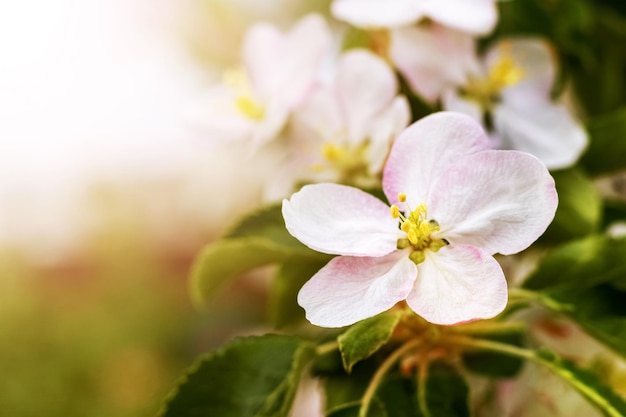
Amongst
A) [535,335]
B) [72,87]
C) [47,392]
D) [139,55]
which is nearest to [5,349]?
[47,392]

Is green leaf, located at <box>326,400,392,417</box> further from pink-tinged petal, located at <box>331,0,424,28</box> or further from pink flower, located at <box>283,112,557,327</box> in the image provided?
pink-tinged petal, located at <box>331,0,424,28</box>

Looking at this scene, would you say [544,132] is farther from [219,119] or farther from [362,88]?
[219,119]

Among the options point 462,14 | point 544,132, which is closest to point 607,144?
point 544,132

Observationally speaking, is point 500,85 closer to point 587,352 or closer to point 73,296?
point 587,352

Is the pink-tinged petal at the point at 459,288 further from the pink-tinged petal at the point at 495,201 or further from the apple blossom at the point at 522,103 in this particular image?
the apple blossom at the point at 522,103

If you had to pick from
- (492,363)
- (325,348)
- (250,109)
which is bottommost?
(492,363)

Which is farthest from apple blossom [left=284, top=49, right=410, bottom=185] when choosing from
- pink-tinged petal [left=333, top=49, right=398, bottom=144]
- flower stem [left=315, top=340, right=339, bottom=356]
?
flower stem [left=315, top=340, right=339, bottom=356]

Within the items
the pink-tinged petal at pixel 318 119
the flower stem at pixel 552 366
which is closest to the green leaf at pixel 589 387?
the flower stem at pixel 552 366
